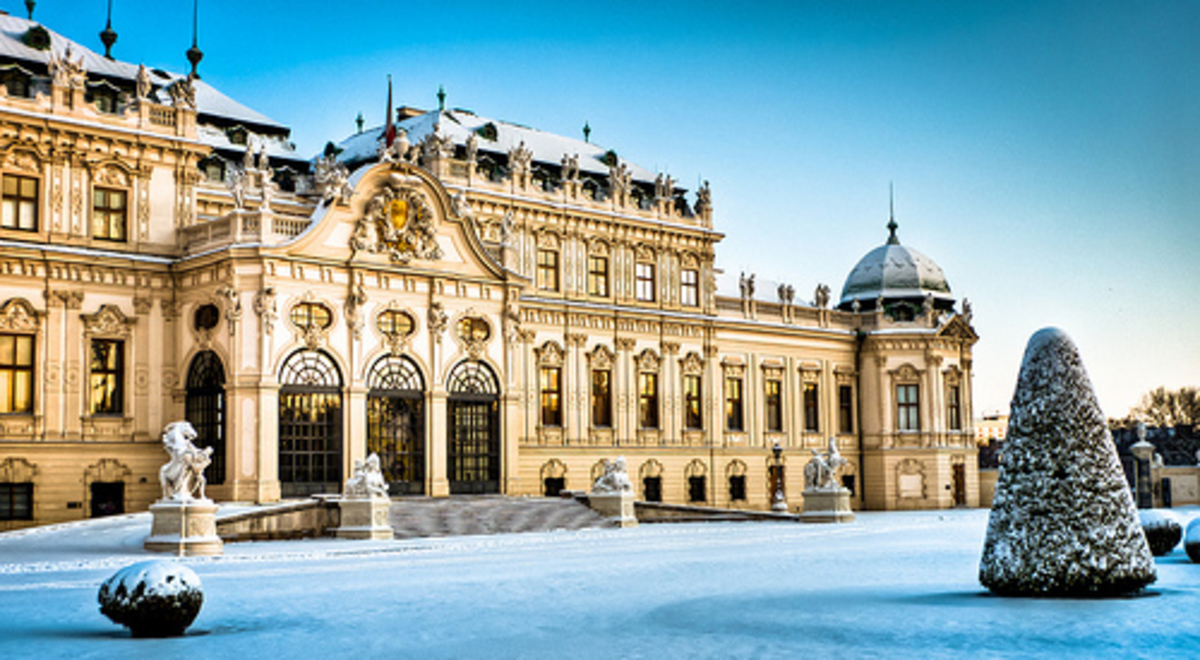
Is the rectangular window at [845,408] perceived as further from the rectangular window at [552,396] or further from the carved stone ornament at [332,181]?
the carved stone ornament at [332,181]

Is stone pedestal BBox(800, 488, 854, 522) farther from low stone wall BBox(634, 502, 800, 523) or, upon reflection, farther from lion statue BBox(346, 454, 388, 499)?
lion statue BBox(346, 454, 388, 499)

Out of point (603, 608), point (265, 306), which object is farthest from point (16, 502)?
point (603, 608)

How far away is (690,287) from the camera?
2164 inches

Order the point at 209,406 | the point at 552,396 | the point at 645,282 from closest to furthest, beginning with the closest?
1. the point at 209,406
2. the point at 552,396
3. the point at 645,282

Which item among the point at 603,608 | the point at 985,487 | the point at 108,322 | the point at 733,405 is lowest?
the point at 985,487

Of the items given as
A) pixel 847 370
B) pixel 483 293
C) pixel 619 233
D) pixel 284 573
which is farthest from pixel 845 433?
pixel 284 573

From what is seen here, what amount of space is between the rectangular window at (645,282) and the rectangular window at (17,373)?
2326 centimetres

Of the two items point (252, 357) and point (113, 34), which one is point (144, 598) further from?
point (113, 34)

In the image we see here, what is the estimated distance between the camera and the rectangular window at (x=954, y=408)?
6100cm

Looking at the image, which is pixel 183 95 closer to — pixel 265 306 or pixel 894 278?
pixel 265 306

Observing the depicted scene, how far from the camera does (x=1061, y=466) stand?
15523mm

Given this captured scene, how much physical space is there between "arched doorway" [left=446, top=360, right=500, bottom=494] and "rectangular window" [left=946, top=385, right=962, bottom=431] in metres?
25.4

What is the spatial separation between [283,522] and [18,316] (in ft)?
34.2

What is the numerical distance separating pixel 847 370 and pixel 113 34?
33.0 metres
